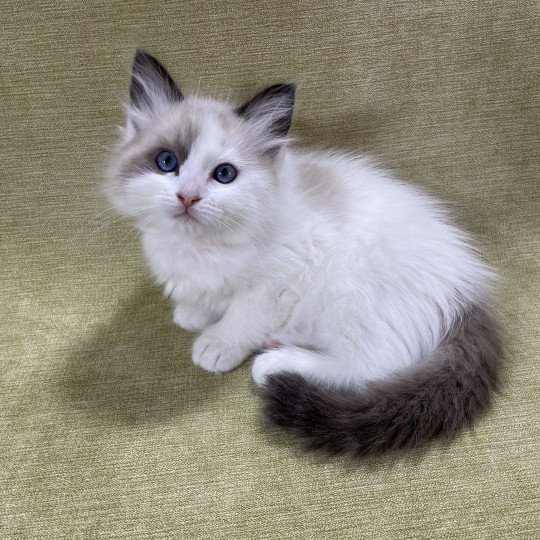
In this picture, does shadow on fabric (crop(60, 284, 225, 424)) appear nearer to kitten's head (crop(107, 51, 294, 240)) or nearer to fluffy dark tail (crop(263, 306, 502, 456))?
fluffy dark tail (crop(263, 306, 502, 456))

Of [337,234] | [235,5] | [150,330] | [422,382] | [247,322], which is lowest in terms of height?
[150,330]

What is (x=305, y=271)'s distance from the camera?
1501mm

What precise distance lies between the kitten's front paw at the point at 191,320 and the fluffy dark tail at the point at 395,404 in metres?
0.40

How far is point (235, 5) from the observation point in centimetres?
180

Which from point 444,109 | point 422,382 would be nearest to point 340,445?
point 422,382

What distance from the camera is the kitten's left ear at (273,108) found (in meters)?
1.39

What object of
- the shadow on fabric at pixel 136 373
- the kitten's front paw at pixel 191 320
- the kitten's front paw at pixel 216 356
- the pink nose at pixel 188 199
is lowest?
the shadow on fabric at pixel 136 373

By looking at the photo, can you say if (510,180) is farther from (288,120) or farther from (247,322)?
(247,322)

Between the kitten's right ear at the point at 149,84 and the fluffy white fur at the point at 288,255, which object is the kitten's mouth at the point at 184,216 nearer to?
the fluffy white fur at the point at 288,255

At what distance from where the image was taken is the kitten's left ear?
54.8 inches

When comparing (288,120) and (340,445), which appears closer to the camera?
(340,445)

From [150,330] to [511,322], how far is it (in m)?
1.04

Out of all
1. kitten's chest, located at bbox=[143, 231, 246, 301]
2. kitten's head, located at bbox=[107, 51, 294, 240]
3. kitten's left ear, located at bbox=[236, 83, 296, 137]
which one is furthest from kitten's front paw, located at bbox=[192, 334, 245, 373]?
kitten's left ear, located at bbox=[236, 83, 296, 137]

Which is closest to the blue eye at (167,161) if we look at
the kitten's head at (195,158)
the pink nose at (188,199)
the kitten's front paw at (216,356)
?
the kitten's head at (195,158)
